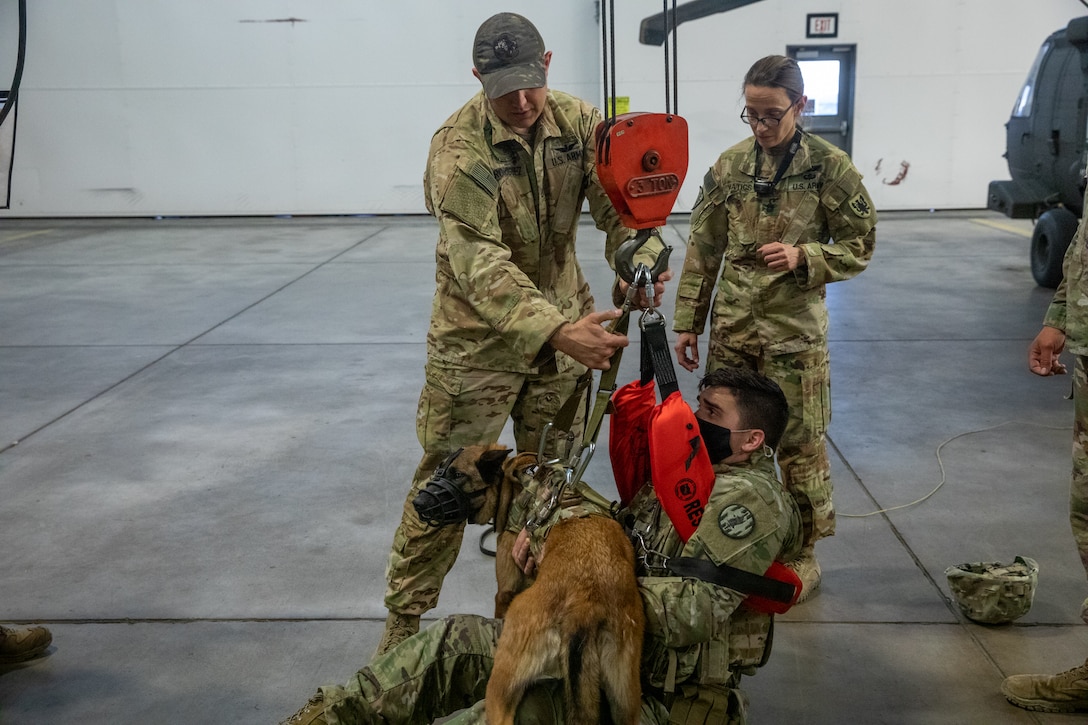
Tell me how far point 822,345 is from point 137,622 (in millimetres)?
2534

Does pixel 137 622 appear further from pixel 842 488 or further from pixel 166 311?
pixel 166 311

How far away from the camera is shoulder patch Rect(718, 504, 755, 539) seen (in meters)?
2.13

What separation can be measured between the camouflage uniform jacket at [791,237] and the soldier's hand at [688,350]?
13cm

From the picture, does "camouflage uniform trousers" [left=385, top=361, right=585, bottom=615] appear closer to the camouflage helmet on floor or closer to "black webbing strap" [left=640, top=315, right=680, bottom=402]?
"black webbing strap" [left=640, top=315, right=680, bottom=402]

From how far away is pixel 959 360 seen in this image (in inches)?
251

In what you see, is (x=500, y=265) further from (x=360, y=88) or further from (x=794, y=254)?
(x=360, y=88)

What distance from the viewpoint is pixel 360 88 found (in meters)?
13.9

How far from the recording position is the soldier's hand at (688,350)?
3.52 metres

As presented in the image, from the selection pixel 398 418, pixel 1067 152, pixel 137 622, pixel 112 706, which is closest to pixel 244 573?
pixel 137 622

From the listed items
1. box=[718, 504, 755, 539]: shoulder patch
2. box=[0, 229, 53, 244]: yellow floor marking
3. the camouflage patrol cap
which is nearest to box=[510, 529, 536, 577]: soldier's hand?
box=[718, 504, 755, 539]: shoulder patch

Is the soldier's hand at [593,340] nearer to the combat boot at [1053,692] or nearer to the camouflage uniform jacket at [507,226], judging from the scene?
the camouflage uniform jacket at [507,226]

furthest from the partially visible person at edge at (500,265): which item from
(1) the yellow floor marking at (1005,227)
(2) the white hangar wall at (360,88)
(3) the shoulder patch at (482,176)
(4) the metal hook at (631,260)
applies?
(2) the white hangar wall at (360,88)

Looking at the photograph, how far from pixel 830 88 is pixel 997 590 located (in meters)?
11.6

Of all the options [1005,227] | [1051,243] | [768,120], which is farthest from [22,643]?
[1005,227]
